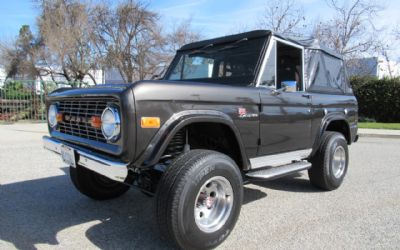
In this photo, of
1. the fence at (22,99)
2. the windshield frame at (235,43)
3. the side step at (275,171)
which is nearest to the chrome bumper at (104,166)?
the side step at (275,171)

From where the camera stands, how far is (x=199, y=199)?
11.8ft

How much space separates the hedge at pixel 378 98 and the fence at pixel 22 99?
1592cm

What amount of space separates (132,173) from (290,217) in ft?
6.13

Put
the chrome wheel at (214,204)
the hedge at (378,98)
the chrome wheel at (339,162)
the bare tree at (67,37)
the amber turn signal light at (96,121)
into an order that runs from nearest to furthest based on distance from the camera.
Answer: the amber turn signal light at (96,121) → the chrome wheel at (214,204) → the chrome wheel at (339,162) → the hedge at (378,98) → the bare tree at (67,37)

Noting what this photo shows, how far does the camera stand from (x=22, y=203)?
15.9ft

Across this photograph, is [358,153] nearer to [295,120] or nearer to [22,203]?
[295,120]

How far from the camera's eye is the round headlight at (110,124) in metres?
3.18

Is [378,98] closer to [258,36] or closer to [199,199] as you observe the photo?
[258,36]

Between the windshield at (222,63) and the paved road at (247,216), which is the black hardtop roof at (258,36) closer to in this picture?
the windshield at (222,63)

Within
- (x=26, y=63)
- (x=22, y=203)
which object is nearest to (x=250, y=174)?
(x=22, y=203)

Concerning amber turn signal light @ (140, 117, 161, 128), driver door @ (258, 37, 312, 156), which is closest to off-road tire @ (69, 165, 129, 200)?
amber turn signal light @ (140, 117, 161, 128)

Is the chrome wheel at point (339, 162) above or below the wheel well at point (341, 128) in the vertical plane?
below

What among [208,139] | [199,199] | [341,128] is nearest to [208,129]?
[208,139]

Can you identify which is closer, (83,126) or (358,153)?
(83,126)
